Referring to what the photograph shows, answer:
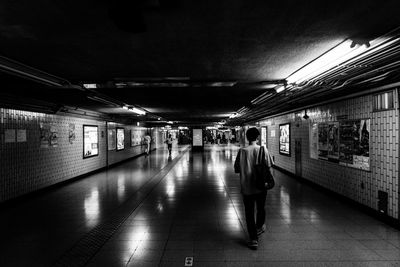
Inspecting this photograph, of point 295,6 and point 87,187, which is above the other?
point 295,6

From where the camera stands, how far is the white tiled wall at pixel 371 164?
4.67 m

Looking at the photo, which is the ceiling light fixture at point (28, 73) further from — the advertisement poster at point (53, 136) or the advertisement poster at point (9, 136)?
the advertisement poster at point (53, 136)

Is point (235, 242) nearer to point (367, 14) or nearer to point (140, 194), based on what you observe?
point (367, 14)

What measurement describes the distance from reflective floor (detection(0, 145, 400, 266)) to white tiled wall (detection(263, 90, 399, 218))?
1.41ft

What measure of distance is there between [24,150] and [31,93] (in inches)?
68.8

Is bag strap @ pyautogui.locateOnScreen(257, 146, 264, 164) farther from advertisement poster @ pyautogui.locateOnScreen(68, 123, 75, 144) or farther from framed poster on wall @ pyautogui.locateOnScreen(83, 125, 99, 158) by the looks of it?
framed poster on wall @ pyautogui.locateOnScreen(83, 125, 99, 158)

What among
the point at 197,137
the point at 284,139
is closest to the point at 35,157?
the point at 284,139

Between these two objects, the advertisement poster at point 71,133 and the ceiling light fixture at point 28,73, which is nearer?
the ceiling light fixture at point 28,73

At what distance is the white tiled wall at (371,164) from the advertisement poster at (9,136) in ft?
27.5

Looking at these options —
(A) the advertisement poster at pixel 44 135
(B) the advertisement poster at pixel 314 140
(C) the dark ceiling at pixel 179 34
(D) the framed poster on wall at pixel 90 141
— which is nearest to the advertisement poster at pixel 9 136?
(A) the advertisement poster at pixel 44 135

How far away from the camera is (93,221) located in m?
5.11

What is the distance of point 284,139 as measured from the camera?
36.0ft

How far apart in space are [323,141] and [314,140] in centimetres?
65

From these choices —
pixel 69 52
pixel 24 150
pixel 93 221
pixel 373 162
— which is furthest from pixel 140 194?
pixel 373 162
